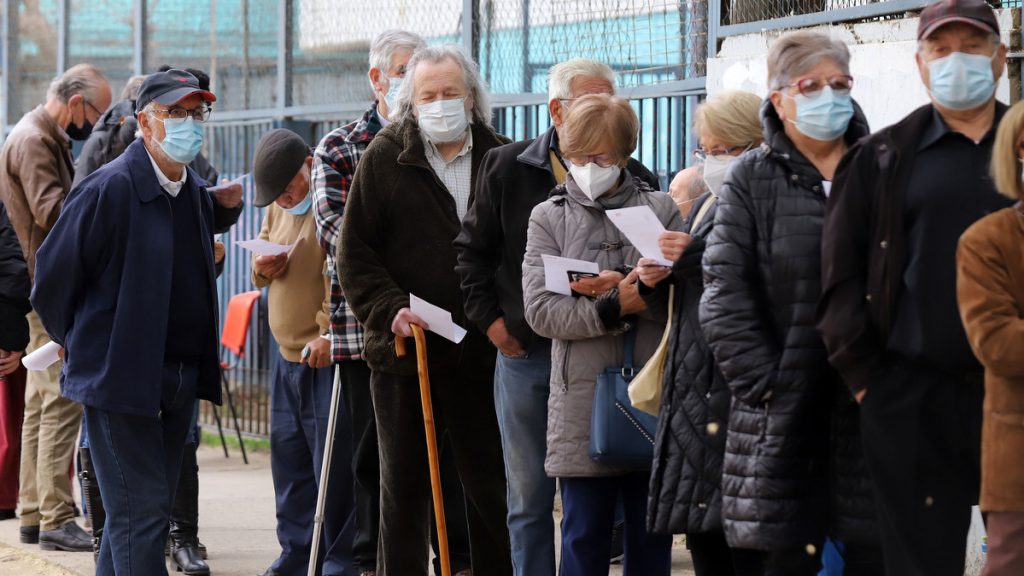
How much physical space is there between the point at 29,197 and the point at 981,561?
4843 millimetres

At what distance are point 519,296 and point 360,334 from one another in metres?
1.06

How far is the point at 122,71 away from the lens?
14.0m

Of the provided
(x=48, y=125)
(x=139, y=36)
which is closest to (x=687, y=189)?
(x=48, y=125)

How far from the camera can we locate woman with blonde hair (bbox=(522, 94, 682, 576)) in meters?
4.94

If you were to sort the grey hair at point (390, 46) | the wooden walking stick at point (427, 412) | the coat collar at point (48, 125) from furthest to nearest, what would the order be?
the coat collar at point (48, 125) → the grey hair at point (390, 46) → the wooden walking stick at point (427, 412)

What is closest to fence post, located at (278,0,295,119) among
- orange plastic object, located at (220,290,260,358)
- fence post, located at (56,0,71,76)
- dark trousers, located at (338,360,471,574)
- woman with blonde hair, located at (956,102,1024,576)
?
orange plastic object, located at (220,290,260,358)

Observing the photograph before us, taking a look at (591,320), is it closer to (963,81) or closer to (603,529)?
(603,529)

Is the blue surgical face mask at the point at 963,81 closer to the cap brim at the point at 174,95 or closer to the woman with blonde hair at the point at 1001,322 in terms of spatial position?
the woman with blonde hair at the point at 1001,322

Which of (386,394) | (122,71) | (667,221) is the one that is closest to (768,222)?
(667,221)

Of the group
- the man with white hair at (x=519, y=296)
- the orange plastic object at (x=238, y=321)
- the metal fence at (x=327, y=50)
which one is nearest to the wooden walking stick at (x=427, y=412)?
the man with white hair at (x=519, y=296)

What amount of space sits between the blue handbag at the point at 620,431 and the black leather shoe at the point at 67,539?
3.79m

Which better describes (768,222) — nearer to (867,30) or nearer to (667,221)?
(667,221)

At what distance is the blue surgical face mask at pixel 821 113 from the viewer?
4.30m

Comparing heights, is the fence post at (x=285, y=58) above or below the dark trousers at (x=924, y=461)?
above
